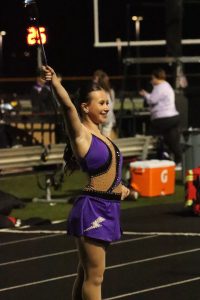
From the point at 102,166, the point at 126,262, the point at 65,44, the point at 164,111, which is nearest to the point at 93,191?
the point at 102,166

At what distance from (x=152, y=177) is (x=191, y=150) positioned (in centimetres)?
129

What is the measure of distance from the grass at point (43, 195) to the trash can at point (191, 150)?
0.39 meters

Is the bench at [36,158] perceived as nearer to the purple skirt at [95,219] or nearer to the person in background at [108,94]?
the person in background at [108,94]

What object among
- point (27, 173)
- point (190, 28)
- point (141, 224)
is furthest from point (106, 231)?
point (190, 28)

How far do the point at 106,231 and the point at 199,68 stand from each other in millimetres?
52975

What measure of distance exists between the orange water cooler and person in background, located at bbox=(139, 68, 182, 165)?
1.99 metres

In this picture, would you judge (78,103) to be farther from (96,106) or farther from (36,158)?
(36,158)

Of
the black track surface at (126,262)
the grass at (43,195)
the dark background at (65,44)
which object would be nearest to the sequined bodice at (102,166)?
the black track surface at (126,262)

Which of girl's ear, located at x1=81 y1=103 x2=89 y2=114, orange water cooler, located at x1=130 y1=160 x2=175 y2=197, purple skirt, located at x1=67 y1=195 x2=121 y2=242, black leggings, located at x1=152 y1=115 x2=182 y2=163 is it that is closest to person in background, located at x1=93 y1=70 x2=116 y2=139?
black leggings, located at x1=152 y1=115 x2=182 y2=163

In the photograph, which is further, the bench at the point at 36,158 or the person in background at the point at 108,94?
the person in background at the point at 108,94

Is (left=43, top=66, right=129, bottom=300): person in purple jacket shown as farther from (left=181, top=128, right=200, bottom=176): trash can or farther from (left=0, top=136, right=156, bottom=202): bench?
(left=181, top=128, right=200, bottom=176): trash can

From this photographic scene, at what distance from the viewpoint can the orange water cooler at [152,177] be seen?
45.2 ft

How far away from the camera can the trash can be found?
48.6 ft

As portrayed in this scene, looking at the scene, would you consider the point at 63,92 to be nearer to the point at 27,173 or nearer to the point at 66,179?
the point at 66,179
